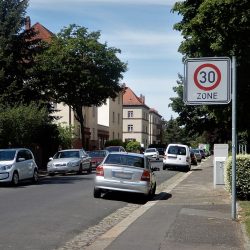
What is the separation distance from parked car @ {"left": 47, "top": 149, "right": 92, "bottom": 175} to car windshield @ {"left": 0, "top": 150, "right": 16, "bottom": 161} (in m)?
7.31

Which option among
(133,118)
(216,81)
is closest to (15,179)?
(216,81)

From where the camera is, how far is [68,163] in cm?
3094

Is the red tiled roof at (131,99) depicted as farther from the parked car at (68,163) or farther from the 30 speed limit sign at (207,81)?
the 30 speed limit sign at (207,81)

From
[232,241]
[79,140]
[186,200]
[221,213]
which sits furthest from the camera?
[79,140]

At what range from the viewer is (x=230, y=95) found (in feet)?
38.5

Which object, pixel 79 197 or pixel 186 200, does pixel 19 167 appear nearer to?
pixel 79 197

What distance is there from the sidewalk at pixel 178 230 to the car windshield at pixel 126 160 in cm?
223

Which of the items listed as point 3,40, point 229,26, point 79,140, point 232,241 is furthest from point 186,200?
point 79,140

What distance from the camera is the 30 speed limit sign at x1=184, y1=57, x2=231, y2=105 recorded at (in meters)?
11.6

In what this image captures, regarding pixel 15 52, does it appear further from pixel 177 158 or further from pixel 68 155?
pixel 177 158

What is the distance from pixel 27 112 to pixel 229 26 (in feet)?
54.9

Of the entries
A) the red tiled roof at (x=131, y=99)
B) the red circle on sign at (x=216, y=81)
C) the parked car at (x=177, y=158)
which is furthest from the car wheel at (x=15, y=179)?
the red tiled roof at (x=131, y=99)

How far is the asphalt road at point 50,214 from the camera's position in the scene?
9705 millimetres

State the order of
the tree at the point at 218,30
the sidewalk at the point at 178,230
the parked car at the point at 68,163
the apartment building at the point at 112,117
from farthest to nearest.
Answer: the apartment building at the point at 112,117, the parked car at the point at 68,163, the tree at the point at 218,30, the sidewalk at the point at 178,230
